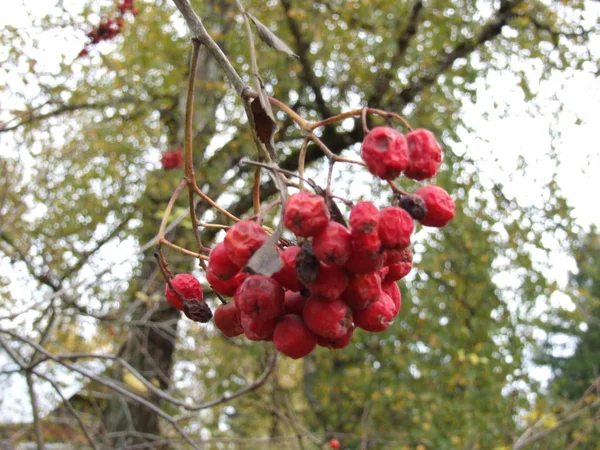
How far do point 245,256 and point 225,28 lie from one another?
238 inches

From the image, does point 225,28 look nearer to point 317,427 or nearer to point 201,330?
point 201,330

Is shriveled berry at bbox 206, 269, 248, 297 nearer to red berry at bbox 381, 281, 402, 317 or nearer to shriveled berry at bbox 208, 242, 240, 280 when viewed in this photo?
shriveled berry at bbox 208, 242, 240, 280

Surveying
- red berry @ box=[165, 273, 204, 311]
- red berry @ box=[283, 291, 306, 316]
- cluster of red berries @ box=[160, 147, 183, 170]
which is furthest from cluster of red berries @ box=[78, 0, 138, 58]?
red berry @ box=[283, 291, 306, 316]

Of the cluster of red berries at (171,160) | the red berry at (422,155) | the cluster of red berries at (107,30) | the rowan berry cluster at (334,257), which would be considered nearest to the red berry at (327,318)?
the rowan berry cluster at (334,257)

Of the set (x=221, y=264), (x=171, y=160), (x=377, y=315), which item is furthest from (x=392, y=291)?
(x=171, y=160)

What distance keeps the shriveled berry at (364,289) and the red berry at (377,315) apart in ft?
0.07

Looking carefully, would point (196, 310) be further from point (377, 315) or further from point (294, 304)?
point (377, 315)

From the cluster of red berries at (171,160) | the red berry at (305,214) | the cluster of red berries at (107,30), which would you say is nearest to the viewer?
the red berry at (305,214)

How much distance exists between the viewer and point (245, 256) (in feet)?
2.77

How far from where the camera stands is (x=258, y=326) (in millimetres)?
882

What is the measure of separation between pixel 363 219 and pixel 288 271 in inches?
5.8

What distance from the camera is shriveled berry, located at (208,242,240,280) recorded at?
2.92ft

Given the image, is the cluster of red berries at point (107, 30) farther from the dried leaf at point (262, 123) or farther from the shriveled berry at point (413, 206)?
the shriveled berry at point (413, 206)

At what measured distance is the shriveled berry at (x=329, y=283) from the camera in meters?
0.83
